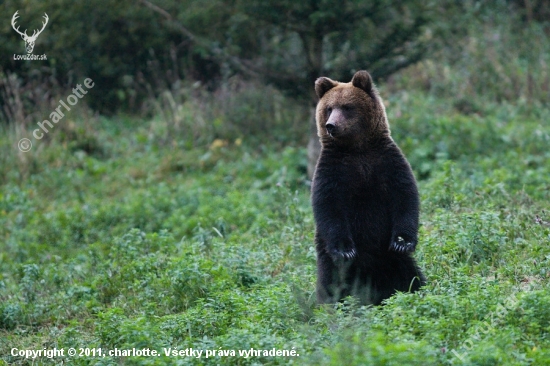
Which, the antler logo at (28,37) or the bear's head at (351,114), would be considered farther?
the antler logo at (28,37)

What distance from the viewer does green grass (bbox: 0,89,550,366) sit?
179 inches

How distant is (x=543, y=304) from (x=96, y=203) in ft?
25.7

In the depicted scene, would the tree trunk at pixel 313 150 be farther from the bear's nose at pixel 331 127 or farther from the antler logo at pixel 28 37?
the antler logo at pixel 28 37

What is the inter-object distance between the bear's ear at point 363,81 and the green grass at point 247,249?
4.83 ft

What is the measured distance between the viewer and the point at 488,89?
14688 mm

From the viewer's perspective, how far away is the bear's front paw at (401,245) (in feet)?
18.0

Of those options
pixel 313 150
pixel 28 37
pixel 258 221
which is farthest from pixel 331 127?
pixel 28 37

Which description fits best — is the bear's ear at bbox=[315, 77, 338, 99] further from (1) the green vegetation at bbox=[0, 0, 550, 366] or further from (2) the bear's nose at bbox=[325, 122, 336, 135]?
(1) the green vegetation at bbox=[0, 0, 550, 366]

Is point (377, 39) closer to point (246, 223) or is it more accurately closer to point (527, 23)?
point (246, 223)

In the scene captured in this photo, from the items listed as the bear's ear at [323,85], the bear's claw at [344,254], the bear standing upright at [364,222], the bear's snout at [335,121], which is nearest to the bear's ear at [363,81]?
the bear's ear at [323,85]

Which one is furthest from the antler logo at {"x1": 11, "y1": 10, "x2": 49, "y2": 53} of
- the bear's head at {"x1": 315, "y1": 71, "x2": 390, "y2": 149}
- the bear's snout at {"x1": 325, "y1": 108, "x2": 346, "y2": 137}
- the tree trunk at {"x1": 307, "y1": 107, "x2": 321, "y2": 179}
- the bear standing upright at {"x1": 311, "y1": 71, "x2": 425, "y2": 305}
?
the bear standing upright at {"x1": 311, "y1": 71, "x2": 425, "y2": 305}

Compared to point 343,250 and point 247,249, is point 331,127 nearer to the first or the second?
point 343,250

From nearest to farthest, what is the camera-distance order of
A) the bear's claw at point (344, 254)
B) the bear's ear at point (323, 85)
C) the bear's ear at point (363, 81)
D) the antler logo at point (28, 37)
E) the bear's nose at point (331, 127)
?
the bear's claw at point (344, 254) → the bear's nose at point (331, 127) → the bear's ear at point (363, 81) → the bear's ear at point (323, 85) → the antler logo at point (28, 37)

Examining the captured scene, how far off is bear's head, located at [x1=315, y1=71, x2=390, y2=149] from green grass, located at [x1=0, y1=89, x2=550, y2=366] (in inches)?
47.0
